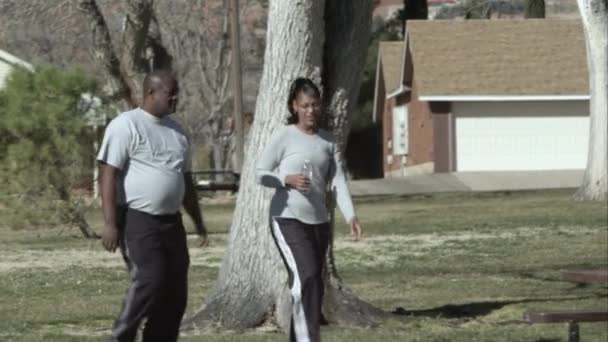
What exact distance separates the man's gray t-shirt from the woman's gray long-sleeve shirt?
3.29 feet

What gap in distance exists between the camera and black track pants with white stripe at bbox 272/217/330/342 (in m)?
10.2

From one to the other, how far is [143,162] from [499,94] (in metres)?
41.4

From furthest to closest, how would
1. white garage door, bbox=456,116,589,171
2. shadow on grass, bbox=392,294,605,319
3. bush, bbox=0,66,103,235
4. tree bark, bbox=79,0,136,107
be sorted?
white garage door, bbox=456,116,589,171, tree bark, bbox=79,0,136,107, bush, bbox=0,66,103,235, shadow on grass, bbox=392,294,605,319

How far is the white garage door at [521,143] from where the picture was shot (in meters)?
50.6

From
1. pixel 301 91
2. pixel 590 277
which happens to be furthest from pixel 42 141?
pixel 301 91

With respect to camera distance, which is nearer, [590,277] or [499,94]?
[590,277]

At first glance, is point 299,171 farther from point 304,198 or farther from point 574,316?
point 574,316

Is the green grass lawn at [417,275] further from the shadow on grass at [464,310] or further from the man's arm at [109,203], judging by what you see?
the man's arm at [109,203]

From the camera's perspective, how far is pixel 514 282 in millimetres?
17609

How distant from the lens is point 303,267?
1023cm

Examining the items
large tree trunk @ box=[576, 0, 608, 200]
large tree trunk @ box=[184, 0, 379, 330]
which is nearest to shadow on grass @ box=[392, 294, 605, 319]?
large tree trunk @ box=[184, 0, 379, 330]

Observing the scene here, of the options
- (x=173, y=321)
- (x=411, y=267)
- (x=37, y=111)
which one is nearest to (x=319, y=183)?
(x=173, y=321)

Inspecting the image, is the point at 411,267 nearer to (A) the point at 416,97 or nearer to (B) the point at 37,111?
(B) the point at 37,111

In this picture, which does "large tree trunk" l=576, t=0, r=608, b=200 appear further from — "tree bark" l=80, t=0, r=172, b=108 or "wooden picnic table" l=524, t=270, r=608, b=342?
"wooden picnic table" l=524, t=270, r=608, b=342
